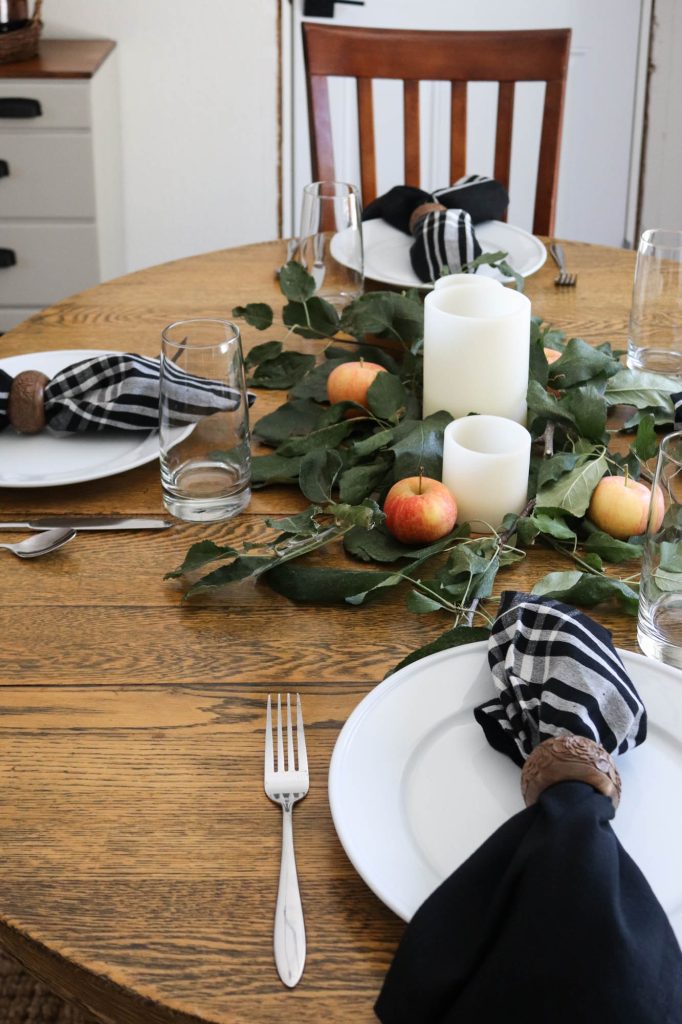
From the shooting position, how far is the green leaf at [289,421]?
106cm

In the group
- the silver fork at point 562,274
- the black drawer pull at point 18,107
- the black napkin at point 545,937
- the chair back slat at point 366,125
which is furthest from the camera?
the black drawer pull at point 18,107

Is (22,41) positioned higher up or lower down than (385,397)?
higher up

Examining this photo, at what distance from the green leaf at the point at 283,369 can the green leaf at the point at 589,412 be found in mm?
321

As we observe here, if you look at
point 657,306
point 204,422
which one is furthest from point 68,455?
point 657,306

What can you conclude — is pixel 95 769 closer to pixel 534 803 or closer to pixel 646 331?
pixel 534 803

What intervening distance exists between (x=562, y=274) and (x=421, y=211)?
0.70ft

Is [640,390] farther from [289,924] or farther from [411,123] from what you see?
[411,123]

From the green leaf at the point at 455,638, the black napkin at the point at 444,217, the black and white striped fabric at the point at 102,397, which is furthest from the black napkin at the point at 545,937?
the black napkin at the point at 444,217

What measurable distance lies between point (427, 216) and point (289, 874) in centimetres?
103

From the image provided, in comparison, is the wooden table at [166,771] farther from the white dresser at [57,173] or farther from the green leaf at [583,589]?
the white dresser at [57,173]

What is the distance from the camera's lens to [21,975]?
104 centimetres

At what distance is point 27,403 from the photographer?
1.04m

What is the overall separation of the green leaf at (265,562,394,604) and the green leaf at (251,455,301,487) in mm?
158

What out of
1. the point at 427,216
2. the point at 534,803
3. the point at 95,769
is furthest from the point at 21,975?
the point at 427,216
